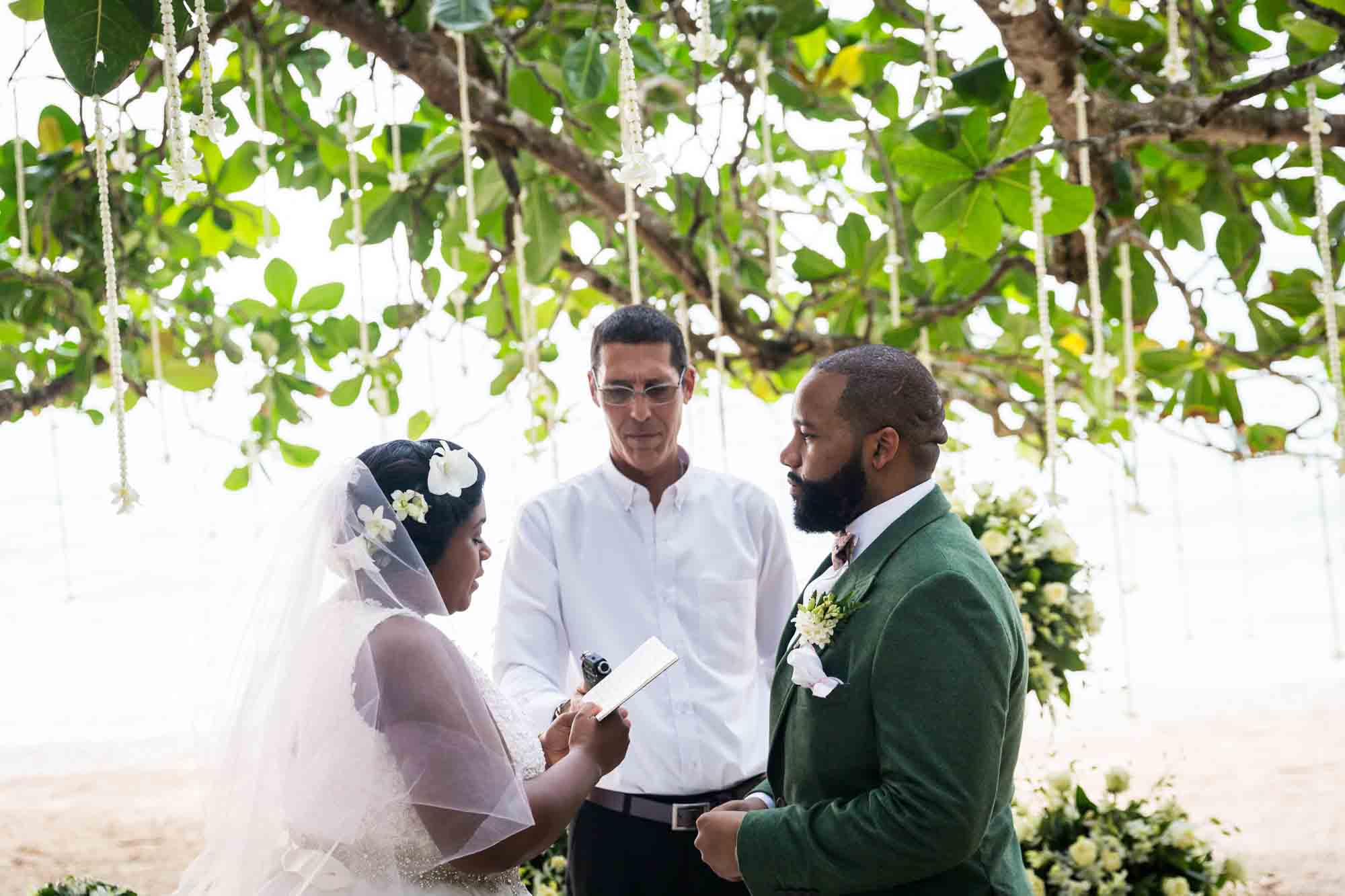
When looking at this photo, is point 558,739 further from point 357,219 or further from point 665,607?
point 357,219

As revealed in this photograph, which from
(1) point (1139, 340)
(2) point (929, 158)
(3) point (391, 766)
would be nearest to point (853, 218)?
(2) point (929, 158)

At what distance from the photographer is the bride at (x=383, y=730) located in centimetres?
172

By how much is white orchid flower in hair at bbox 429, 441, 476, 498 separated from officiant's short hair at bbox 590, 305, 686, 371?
59 centimetres

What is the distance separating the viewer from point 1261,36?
2.99 metres

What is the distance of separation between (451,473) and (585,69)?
3.22ft

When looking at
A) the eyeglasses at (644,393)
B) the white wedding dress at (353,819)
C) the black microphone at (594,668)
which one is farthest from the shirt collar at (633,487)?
the white wedding dress at (353,819)

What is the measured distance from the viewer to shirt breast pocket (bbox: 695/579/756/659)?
245 cm

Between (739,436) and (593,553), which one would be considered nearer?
(593,553)

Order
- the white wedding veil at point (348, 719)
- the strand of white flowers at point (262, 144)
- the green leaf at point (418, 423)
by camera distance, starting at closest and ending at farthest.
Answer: the white wedding veil at point (348, 719) < the strand of white flowers at point (262, 144) < the green leaf at point (418, 423)

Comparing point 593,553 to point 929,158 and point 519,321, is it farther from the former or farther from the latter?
point 519,321

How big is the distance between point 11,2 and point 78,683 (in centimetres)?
1068

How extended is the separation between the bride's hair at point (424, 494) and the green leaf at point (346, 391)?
1.85m

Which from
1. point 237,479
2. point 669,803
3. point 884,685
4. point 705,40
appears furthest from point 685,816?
point 237,479

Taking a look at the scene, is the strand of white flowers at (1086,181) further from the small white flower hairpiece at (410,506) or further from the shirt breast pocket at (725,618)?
the small white flower hairpiece at (410,506)
